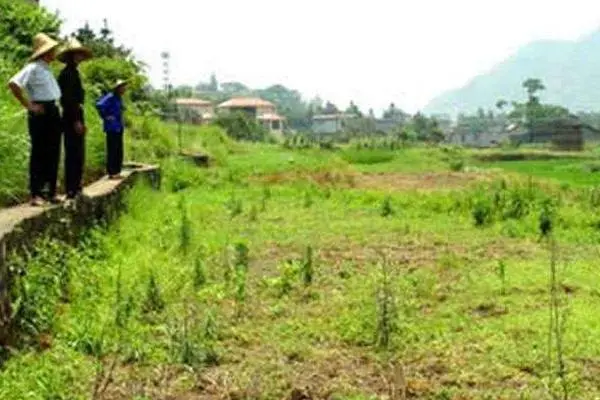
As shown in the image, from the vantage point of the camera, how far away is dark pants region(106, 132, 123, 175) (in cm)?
1347

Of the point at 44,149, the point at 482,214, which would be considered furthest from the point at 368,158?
the point at 44,149

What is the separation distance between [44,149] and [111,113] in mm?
5234

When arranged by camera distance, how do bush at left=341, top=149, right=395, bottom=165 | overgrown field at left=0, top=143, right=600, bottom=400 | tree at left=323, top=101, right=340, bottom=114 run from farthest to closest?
tree at left=323, top=101, right=340, bottom=114, bush at left=341, top=149, right=395, bottom=165, overgrown field at left=0, top=143, right=600, bottom=400

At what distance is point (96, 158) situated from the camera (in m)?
14.7

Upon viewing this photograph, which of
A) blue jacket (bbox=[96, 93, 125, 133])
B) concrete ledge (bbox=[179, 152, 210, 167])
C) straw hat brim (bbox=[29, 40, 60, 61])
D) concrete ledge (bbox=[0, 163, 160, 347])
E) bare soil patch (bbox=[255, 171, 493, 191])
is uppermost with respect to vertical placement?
straw hat brim (bbox=[29, 40, 60, 61])

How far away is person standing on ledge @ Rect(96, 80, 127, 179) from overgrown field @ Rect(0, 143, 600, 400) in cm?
127

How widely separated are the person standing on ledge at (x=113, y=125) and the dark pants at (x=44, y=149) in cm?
487

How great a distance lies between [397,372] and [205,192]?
12.5m

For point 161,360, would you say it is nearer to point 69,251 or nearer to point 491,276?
point 69,251

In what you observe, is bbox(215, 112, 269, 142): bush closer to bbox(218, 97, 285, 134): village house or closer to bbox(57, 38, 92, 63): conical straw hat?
bbox(218, 97, 285, 134): village house

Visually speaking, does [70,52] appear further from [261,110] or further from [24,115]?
[261,110]

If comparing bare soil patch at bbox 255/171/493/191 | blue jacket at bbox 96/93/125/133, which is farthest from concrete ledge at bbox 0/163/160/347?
bare soil patch at bbox 255/171/493/191

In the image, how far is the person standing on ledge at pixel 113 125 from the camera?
1345 centimetres

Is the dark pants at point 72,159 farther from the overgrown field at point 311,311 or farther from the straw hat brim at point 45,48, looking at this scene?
the straw hat brim at point 45,48
